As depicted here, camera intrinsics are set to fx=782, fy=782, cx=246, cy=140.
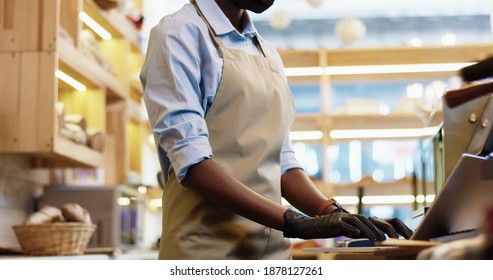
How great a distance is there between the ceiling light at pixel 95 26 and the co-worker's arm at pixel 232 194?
2525mm

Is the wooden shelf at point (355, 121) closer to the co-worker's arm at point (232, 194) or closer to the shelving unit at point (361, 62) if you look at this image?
the shelving unit at point (361, 62)

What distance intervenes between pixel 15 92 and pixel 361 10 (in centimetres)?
460

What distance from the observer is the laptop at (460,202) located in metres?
0.91

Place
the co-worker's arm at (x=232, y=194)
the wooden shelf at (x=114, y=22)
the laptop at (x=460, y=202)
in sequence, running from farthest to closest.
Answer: the wooden shelf at (x=114, y=22)
the co-worker's arm at (x=232, y=194)
the laptop at (x=460, y=202)

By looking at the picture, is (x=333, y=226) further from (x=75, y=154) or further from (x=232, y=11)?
(x=75, y=154)

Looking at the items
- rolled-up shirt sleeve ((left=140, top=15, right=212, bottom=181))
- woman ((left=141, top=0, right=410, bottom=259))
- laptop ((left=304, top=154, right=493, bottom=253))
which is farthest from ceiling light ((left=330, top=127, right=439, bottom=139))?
laptop ((left=304, top=154, right=493, bottom=253))

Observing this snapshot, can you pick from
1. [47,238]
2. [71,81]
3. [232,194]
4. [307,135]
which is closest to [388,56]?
[307,135]

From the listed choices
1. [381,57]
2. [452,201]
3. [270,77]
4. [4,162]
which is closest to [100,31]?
[4,162]

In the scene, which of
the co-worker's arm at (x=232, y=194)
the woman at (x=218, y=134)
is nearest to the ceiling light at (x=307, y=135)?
the woman at (x=218, y=134)

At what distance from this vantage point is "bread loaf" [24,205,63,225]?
9.63 feet

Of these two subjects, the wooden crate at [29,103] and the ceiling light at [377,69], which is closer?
the wooden crate at [29,103]

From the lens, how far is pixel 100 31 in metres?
4.11

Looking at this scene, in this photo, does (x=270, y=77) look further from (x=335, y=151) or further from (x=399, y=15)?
(x=399, y=15)

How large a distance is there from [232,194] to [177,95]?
20 centimetres
